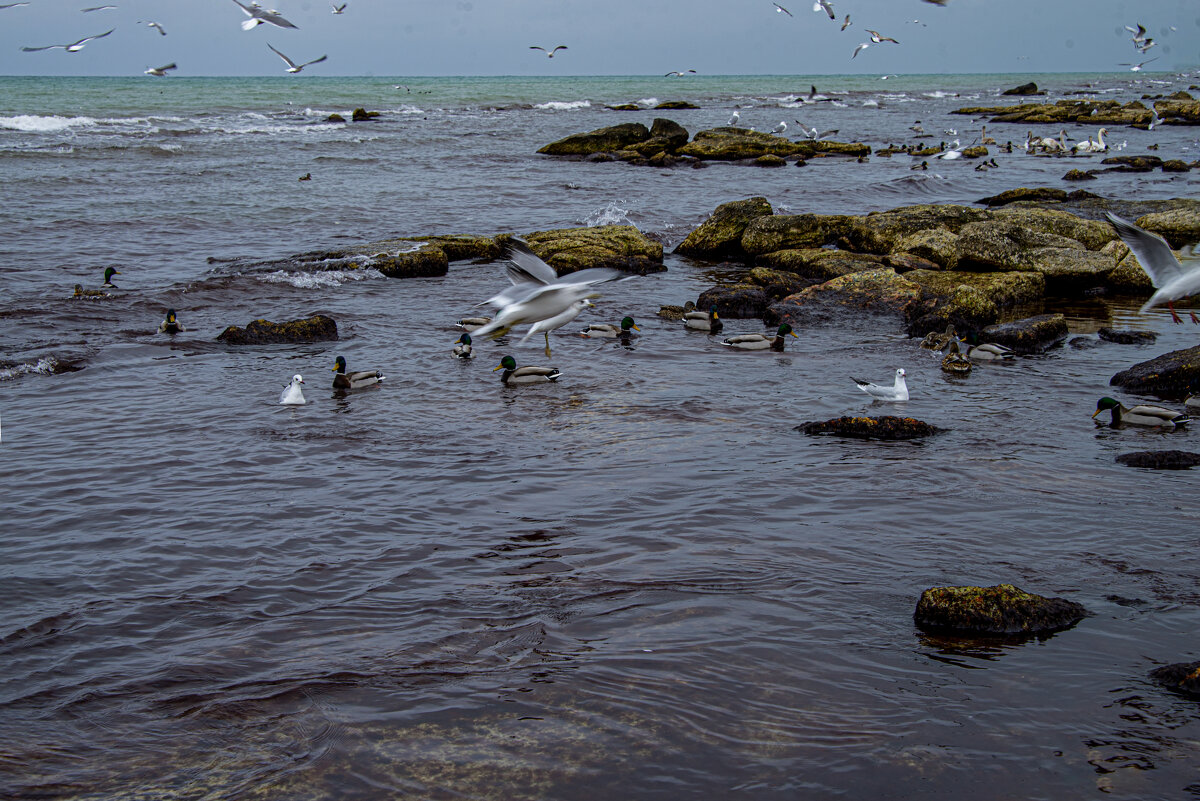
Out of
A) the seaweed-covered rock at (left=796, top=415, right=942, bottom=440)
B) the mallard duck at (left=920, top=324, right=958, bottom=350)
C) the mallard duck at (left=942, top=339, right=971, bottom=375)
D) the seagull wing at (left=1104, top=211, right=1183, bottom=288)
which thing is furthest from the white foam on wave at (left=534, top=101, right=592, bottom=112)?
the seagull wing at (left=1104, top=211, right=1183, bottom=288)

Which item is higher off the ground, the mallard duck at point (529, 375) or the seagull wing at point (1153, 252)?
the seagull wing at point (1153, 252)

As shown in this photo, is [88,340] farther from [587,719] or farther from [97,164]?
[97,164]

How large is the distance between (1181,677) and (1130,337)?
9.62 m

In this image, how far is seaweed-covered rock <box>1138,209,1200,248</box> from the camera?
18.5 m

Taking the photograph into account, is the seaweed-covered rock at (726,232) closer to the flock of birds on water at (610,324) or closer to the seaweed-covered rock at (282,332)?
the flock of birds on water at (610,324)

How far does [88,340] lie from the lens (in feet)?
41.2

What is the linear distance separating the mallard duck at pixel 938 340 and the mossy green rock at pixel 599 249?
6.01 m

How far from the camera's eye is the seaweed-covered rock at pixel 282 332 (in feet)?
42.2

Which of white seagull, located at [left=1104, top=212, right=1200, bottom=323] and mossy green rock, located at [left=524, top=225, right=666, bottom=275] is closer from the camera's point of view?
white seagull, located at [left=1104, top=212, right=1200, bottom=323]

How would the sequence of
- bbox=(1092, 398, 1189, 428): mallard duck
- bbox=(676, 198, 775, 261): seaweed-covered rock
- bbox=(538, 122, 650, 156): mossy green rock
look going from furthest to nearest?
bbox=(538, 122, 650, 156): mossy green rock, bbox=(676, 198, 775, 261): seaweed-covered rock, bbox=(1092, 398, 1189, 428): mallard duck

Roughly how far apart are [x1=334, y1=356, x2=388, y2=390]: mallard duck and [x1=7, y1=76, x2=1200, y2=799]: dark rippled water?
182 mm

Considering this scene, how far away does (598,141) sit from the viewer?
4262cm

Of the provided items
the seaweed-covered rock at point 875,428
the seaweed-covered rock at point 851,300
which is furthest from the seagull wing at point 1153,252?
the seaweed-covered rock at point 851,300

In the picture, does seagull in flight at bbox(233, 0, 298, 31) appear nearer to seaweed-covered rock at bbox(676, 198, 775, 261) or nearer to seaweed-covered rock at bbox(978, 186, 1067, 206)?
seaweed-covered rock at bbox(676, 198, 775, 261)
